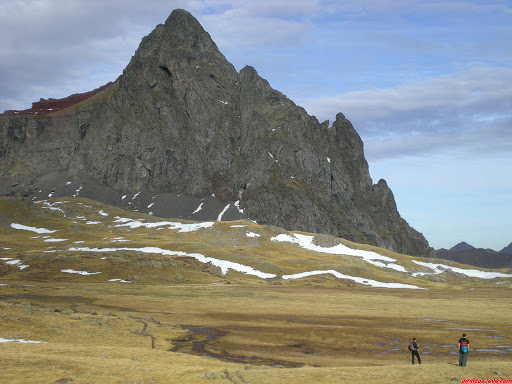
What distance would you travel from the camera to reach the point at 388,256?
559 feet

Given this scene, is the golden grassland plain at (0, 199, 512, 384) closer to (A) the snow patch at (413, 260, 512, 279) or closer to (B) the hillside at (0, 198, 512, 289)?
(B) the hillside at (0, 198, 512, 289)

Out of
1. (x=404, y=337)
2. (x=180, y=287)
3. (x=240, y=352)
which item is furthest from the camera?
(x=180, y=287)

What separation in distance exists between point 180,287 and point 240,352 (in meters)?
57.7

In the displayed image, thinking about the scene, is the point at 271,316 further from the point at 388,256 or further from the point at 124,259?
the point at 388,256

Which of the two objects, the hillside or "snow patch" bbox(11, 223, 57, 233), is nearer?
the hillside

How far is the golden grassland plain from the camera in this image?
1245 inches

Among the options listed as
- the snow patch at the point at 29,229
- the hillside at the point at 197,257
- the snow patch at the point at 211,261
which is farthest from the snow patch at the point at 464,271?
the snow patch at the point at 29,229

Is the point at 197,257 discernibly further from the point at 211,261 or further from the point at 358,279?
the point at 358,279

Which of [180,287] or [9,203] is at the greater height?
[9,203]

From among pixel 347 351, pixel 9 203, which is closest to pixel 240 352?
pixel 347 351

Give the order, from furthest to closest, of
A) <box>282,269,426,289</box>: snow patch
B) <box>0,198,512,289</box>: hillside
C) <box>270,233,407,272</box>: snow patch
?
1. <box>270,233,407,272</box>: snow patch
2. <box>282,269,426,289</box>: snow patch
3. <box>0,198,512,289</box>: hillside

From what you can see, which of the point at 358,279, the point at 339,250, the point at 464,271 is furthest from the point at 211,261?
the point at 464,271

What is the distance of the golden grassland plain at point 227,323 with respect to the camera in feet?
104

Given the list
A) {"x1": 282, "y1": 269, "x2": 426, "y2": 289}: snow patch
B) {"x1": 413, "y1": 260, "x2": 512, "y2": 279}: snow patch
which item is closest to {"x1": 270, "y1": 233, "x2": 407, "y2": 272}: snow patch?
{"x1": 413, "y1": 260, "x2": 512, "y2": 279}: snow patch
